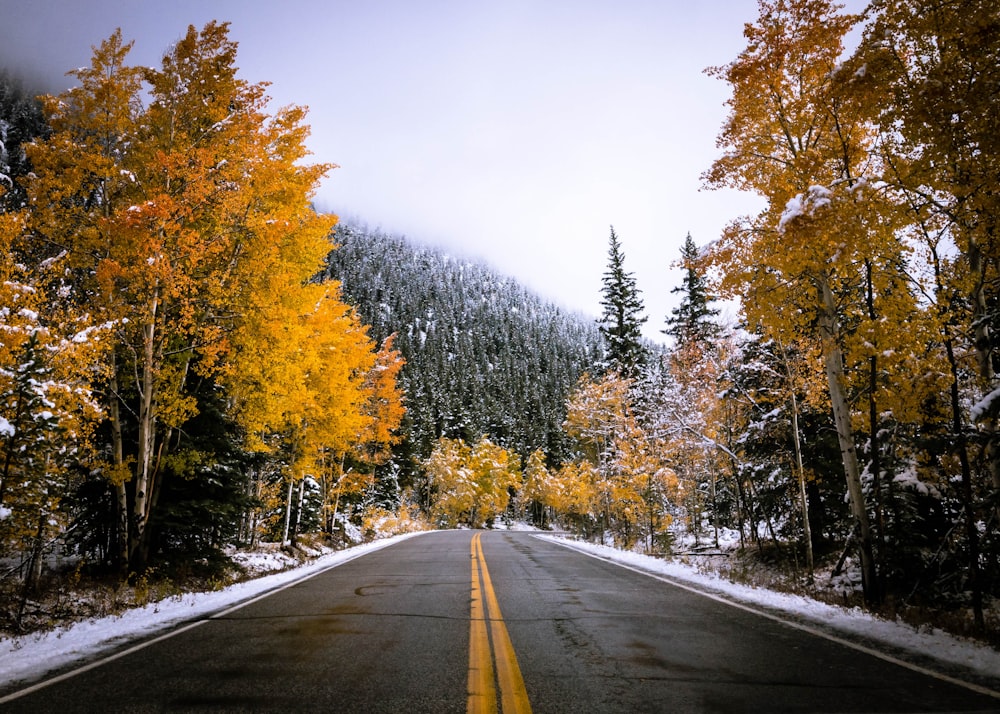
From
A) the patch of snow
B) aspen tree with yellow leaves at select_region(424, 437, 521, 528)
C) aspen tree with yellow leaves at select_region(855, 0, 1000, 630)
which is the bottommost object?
aspen tree with yellow leaves at select_region(424, 437, 521, 528)

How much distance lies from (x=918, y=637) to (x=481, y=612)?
199 inches

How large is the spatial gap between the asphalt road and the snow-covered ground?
601mm

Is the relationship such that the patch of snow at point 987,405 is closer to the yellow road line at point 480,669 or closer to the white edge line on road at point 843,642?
the white edge line on road at point 843,642

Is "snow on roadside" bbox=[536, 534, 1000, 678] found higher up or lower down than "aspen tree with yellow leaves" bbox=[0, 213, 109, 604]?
lower down

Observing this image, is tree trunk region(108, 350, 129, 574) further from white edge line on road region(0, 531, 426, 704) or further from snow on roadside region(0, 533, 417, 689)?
white edge line on road region(0, 531, 426, 704)

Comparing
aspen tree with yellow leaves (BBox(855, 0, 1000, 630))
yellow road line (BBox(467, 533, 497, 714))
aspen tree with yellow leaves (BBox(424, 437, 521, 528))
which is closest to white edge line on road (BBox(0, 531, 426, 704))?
yellow road line (BBox(467, 533, 497, 714))

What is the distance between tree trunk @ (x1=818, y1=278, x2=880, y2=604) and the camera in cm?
872

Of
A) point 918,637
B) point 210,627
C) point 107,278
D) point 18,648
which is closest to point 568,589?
point 918,637

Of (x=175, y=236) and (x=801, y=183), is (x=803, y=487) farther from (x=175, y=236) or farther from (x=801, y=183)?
(x=175, y=236)

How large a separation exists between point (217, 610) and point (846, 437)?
1037 cm

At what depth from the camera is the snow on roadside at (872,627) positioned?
5156 mm

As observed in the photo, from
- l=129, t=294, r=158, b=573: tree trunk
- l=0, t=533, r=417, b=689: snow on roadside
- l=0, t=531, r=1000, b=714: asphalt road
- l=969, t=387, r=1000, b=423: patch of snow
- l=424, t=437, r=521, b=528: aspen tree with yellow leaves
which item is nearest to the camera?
l=0, t=531, r=1000, b=714: asphalt road

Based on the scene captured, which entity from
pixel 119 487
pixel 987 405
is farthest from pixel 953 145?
pixel 119 487

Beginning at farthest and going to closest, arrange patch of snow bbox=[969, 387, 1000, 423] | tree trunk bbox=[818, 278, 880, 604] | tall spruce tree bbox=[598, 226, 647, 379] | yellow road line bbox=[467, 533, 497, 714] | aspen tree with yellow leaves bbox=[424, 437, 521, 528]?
1. aspen tree with yellow leaves bbox=[424, 437, 521, 528]
2. tall spruce tree bbox=[598, 226, 647, 379]
3. tree trunk bbox=[818, 278, 880, 604]
4. patch of snow bbox=[969, 387, 1000, 423]
5. yellow road line bbox=[467, 533, 497, 714]
